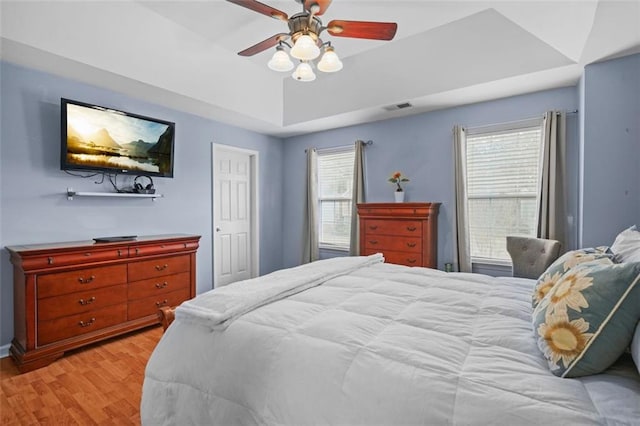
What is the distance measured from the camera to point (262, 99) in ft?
14.0

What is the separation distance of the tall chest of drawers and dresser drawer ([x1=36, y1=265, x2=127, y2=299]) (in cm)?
275

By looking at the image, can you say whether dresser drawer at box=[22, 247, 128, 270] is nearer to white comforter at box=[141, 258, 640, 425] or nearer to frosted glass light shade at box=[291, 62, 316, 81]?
white comforter at box=[141, 258, 640, 425]

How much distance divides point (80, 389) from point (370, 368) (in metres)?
2.30

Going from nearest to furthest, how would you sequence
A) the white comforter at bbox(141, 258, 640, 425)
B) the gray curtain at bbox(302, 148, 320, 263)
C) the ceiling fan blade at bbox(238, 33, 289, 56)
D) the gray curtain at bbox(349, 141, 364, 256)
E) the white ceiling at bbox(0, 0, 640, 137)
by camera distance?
the white comforter at bbox(141, 258, 640, 425) < the ceiling fan blade at bbox(238, 33, 289, 56) < the white ceiling at bbox(0, 0, 640, 137) < the gray curtain at bbox(349, 141, 364, 256) < the gray curtain at bbox(302, 148, 320, 263)

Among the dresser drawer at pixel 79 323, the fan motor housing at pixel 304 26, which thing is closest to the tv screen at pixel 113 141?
the dresser drawer at pixel 79 323

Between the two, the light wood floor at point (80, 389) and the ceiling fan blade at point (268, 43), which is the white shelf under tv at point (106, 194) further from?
the ceiling fan blade at point (268, 43)

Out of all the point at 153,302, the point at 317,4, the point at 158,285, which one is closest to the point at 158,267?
the point at 158,285

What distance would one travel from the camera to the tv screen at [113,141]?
2.92 meters

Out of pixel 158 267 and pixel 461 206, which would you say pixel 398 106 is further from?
pixel 158 267

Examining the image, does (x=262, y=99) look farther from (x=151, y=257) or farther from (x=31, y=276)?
(x=31, y=276)

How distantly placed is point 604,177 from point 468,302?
6.90 feet

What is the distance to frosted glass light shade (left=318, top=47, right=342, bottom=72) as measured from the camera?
2.34m

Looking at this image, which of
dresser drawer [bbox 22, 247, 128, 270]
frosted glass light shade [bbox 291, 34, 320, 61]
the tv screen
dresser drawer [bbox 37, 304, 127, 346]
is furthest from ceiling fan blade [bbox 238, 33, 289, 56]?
dresser drawer [bbox 37, 304, 127, 346]

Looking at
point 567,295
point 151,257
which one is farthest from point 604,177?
point 151,257
